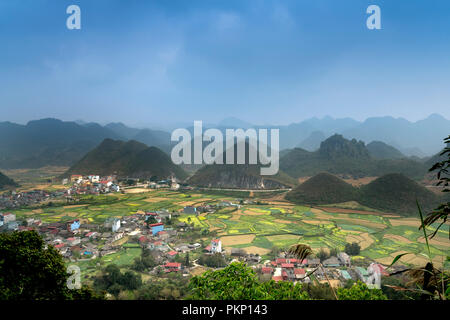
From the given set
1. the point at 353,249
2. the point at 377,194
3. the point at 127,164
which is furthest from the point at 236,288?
the point at 127,164

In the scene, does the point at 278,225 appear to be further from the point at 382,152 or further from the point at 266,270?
the point at 382,152

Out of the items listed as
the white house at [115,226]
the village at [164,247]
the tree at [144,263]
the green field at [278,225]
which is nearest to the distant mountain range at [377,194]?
the green field at [278,225]

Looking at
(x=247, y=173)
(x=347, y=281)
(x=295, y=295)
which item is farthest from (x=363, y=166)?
(x=295, y=295)

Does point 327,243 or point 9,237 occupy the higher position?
point 9,237
